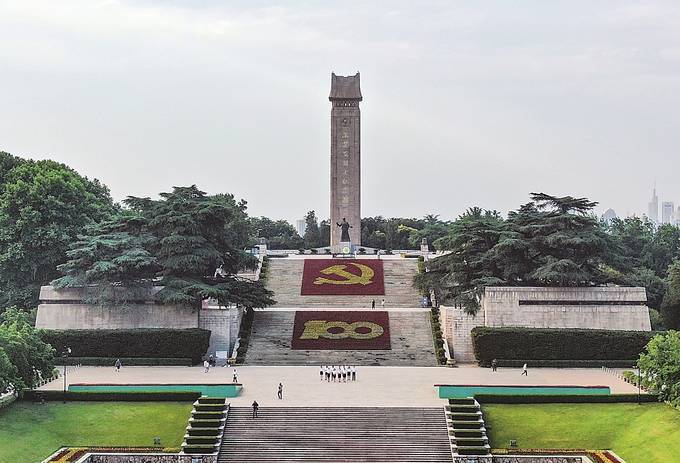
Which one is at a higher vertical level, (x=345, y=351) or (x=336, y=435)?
(x=345, y=351)

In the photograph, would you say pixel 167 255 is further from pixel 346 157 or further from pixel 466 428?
pixel 346 157

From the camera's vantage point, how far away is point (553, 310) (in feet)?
173

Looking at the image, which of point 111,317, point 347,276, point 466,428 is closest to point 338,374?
point 466,428

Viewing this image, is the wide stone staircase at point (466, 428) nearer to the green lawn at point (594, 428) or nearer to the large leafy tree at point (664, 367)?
the green lawn at point (594, 428)

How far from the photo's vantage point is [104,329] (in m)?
52.4

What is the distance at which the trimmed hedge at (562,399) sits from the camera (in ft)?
134

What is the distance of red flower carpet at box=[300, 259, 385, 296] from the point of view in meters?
62.6

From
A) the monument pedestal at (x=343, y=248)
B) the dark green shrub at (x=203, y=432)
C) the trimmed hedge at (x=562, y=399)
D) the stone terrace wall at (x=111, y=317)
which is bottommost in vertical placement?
the dark green shrub at (x=203, y=432)

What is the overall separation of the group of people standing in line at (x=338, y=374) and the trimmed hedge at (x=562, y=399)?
7.21 metres

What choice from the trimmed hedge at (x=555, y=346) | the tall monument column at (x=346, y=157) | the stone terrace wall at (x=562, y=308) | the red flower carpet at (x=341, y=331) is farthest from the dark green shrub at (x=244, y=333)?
the tall monument column at (x=346, y=157)

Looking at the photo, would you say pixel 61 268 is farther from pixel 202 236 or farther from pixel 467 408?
pixel 467 408

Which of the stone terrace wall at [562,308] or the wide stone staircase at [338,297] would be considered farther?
the wide stone staircase at [338,297]

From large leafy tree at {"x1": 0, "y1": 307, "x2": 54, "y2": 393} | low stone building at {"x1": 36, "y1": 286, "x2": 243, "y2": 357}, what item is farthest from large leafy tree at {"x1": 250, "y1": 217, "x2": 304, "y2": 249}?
large leafy tree at {"x1": 0, "y1": 307, "x2": 54, "y2": 393}

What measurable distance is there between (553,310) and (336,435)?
753 inches
